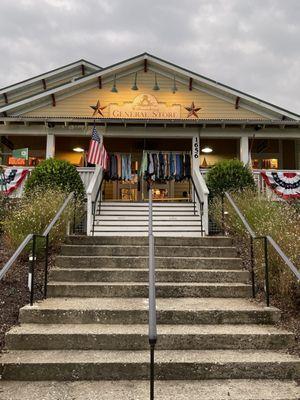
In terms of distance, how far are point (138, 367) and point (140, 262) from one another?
272 centimetres

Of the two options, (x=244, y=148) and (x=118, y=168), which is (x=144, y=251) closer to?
(x=118, y=168)

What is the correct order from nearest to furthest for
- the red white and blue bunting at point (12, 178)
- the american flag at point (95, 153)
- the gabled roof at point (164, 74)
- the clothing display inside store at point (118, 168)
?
the american flag at point (95, 153), the red white and blue bunting at point (12, 178), the clothing display inside store at point (118, 168), the gabled roof at point (164, 74)

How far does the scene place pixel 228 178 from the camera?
1052 centimetres

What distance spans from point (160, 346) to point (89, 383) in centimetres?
92

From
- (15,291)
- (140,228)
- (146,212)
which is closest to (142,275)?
(15,291)

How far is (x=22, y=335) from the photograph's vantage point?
14.3 ft

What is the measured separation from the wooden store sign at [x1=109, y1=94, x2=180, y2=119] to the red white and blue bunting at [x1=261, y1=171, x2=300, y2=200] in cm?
443

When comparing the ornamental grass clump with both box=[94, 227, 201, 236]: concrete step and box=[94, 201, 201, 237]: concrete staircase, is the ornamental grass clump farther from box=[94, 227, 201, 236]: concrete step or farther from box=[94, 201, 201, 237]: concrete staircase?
box=[94, 201, 201, 237]: concrete staircase

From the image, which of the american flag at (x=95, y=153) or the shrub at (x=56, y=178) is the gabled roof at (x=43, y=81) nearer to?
the american flag at (x=95, y=153)

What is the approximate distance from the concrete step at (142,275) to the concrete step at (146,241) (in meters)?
1.51

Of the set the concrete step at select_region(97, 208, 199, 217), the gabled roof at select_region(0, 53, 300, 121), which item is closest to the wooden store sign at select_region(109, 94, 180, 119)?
the gabled roof at select_region(0, 53, 300, 121)

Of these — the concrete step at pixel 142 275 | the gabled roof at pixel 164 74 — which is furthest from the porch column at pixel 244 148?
the concrete step at pixel 142 275

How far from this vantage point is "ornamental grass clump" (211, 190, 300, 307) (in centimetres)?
532

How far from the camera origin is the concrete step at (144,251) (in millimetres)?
7121
